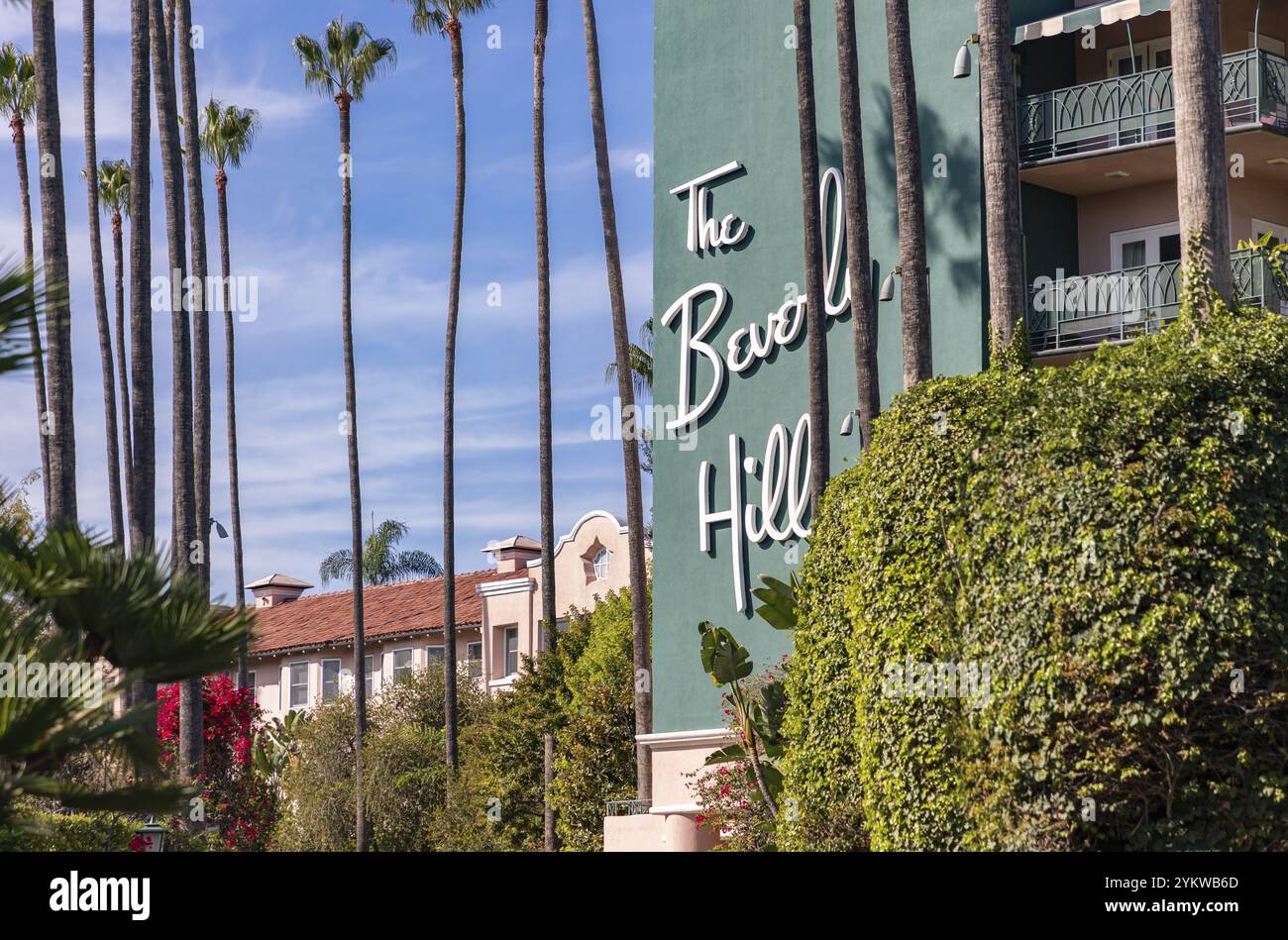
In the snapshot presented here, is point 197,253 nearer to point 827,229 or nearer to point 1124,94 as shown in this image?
point 827,229

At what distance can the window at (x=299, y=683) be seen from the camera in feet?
187

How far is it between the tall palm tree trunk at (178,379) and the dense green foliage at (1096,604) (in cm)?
1334

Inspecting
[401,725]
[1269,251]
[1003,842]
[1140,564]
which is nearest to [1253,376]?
[1140,564]

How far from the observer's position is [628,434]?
34.0m

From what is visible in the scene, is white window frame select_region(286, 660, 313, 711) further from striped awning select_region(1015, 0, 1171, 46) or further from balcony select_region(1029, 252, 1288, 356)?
striped awning select_region(1015, 0, 1171, 46)

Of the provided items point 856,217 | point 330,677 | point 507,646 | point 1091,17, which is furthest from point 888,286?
point 330,677

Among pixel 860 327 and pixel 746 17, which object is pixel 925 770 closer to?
pixel 860 327

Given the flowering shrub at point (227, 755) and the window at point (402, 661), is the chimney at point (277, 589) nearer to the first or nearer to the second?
the window at point (402, 661)

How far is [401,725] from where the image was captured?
137ft

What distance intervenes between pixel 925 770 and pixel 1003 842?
41.1 inches

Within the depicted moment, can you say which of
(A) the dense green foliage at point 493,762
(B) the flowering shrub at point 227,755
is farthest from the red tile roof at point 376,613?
(B) the flowering shrub at point 227,755

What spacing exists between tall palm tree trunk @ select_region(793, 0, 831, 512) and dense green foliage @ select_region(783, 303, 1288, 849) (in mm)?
9768

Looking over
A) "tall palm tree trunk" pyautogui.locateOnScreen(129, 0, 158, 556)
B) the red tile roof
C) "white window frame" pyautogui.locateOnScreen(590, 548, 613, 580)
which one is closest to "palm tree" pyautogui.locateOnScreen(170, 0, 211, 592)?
"tall palm tree trunk" pyautogui.locateOnScreen(129, 0, 158, 556)

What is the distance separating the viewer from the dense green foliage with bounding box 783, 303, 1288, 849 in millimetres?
11977
